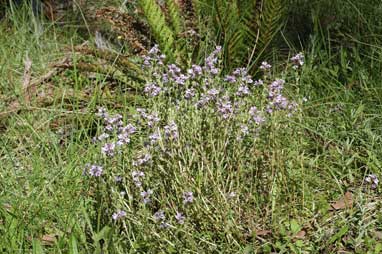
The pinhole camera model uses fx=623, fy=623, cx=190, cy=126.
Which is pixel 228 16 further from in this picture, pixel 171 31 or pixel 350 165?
pixel 350 165

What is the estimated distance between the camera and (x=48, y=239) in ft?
8.25

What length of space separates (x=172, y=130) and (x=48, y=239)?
698 mm

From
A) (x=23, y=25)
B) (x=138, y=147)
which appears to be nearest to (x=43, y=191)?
(x=138, y=147)

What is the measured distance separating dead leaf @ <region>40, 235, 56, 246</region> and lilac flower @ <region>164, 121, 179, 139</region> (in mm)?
643

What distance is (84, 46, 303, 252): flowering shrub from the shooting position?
225 centimetres

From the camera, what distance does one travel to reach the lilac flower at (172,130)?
2280mm

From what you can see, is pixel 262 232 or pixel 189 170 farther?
pixel 262 232

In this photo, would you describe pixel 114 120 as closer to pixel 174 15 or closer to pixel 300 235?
pixel 300 235

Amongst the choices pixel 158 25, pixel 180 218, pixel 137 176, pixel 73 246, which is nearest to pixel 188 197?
pixel 180 218

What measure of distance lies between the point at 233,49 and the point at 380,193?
1503mm

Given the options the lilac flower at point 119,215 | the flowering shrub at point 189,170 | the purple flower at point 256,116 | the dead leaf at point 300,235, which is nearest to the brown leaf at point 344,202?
the dead leaf at point 300,235

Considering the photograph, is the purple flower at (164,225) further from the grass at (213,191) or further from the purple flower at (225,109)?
the purple flower at (225,109)

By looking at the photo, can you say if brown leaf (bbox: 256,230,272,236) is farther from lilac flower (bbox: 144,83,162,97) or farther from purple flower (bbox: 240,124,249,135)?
lilac flower (bbox: 144,83,162,97)

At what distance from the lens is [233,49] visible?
3834 millimetres
